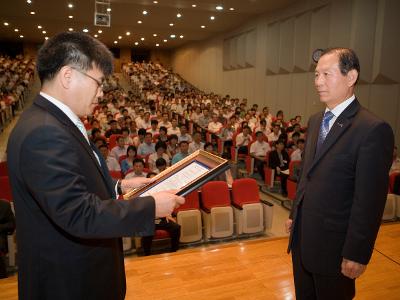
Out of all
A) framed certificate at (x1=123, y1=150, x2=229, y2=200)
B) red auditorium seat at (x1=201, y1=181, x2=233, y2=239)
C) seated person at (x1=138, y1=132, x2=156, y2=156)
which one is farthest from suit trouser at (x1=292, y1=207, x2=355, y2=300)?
seated person at (x1=138, y1=132, x2=156, y2=156)

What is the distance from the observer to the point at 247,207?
4.57 metres

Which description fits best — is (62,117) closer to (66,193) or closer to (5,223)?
(66,193)

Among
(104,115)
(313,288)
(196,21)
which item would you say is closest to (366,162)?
(313,288)

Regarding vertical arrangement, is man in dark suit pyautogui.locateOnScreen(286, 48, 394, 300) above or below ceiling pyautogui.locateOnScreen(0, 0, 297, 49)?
below

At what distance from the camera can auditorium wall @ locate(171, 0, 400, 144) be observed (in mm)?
8398

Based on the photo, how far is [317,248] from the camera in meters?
1.68

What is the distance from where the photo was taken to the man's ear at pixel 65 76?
1175 millimetres

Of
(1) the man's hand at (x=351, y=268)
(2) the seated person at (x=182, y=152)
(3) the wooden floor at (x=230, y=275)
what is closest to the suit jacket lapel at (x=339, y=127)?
(1) the man's hand at (x=351, y=268)

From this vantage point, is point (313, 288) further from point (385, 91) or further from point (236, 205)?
point (385, 91)

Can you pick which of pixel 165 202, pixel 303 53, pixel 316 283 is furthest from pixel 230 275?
pixel 303 53

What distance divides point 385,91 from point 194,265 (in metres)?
7.81

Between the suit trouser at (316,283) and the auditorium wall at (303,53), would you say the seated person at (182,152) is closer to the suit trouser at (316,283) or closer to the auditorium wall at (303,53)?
the suit trouser at (316,283)

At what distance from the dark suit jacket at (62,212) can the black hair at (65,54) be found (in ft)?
0.37

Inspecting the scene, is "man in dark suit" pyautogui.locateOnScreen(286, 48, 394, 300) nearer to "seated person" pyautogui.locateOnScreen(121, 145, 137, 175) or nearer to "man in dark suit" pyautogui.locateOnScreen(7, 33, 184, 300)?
"man in dark suit" pyautogui.locateOnScreen(7, 33, 184, 300)
